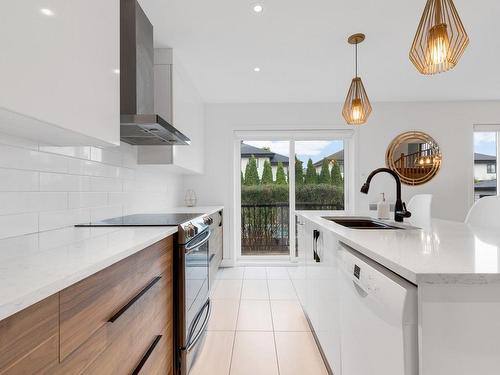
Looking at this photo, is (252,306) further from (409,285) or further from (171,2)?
(171,2)

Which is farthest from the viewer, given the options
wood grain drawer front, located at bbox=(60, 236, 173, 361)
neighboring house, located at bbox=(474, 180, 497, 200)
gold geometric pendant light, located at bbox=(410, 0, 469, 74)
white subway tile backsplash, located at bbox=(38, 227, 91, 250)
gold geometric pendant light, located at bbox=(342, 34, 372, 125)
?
neighboring house, located at bbox=(474, 180, 497, 200)

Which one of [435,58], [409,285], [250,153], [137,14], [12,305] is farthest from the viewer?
[250,153]

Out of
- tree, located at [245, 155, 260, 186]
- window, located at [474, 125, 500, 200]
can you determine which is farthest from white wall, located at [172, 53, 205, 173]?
window, located at [474, 125, 500, 200]

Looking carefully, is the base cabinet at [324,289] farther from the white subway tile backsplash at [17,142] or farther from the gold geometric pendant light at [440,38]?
the white subway tile backsplash at [17,142]

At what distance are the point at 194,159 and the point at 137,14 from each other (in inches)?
66.3

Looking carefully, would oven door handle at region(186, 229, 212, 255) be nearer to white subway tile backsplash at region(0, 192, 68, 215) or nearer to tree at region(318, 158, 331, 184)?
white subway tile backsplash at region(0, 192, 68, 215)

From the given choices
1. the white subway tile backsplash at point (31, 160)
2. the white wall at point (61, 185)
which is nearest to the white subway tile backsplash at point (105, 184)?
the white wall at point (61, 185)

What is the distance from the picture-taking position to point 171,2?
198 centimetres

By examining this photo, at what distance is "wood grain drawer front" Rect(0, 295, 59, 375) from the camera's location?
0.52 meters

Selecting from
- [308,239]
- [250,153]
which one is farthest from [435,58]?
[250,153]

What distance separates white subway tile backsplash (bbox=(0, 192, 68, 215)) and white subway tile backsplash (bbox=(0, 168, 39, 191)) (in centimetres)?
2

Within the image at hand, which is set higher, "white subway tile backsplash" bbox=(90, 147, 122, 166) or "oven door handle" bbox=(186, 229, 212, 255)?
"white subway tile backsplash" bbox=(90, 147, 122, 166)

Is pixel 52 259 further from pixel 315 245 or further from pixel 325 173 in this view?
pixel 325 173

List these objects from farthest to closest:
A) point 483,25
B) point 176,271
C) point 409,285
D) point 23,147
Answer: point 483,25
point 176,271
point 23,147
point 409,285
